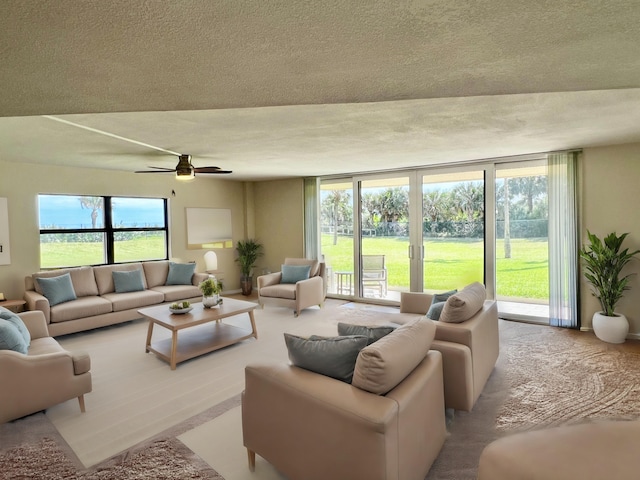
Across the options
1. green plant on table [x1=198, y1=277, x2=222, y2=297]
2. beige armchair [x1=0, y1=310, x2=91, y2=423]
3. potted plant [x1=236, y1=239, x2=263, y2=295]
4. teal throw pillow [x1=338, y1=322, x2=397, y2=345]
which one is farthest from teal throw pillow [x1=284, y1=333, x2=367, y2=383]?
potted plant [x1=236, y1=239, x2=263, y2=295]

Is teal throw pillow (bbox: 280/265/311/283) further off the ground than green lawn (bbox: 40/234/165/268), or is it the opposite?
green lawn (bbox: 40/234/165/268)

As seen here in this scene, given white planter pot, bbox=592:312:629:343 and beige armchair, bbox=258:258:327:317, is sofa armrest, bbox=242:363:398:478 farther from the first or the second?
white planter pot, bbox=592:312:629:343

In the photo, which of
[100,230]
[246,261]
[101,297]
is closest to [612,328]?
[246,261]

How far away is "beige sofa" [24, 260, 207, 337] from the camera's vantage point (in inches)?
177

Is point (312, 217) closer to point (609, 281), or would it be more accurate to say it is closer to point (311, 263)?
point (311, 263)

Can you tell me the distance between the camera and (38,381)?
255 cm

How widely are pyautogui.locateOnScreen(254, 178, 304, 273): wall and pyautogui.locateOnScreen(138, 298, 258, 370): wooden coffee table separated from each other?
295 centimetres

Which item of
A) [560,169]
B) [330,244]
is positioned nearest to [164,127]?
[330,244]

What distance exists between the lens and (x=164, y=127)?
326cm

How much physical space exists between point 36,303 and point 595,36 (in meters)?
5.71

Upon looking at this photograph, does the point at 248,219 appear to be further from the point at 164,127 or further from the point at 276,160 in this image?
the point at 164,127

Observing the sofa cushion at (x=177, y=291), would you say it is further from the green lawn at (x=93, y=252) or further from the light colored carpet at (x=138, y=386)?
the green lawn at (x=93, y=252)

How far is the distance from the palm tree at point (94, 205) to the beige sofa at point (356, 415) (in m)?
5.24

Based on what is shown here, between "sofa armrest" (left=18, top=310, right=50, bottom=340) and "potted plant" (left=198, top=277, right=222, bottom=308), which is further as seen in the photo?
"potted plant" (left=198, top=277, right=222, bottom=308)
